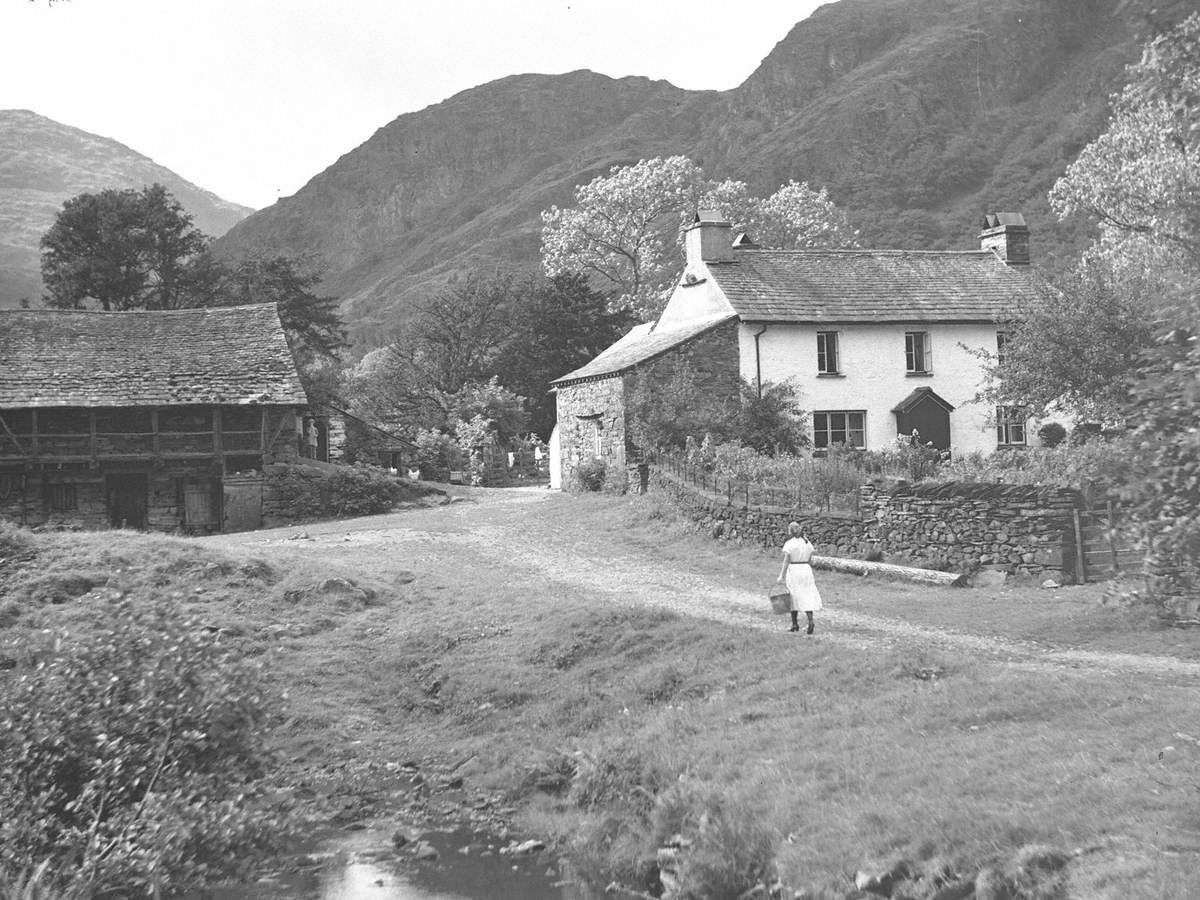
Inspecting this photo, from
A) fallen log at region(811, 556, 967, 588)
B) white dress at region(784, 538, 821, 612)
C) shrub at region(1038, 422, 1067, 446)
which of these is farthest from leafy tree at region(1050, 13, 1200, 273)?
white dress at region(784, 538, 821, 612)

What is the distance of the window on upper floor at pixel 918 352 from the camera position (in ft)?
121

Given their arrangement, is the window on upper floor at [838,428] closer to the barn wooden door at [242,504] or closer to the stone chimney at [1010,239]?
the stone chimney at [1010,239]

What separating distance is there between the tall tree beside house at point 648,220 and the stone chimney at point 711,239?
24.3m

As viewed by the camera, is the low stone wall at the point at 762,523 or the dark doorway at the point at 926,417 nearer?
the low stone wall at the point at 762,523

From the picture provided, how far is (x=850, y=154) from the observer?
142250 millimetres

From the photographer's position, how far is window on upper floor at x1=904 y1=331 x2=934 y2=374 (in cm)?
3691

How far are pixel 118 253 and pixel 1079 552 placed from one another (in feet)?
173

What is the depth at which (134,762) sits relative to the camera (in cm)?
1223

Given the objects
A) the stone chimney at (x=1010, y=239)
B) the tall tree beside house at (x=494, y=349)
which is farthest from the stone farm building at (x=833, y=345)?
the tall tree beside house at (x=494, y=349)

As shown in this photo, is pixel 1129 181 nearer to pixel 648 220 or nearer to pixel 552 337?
pixel 552 337

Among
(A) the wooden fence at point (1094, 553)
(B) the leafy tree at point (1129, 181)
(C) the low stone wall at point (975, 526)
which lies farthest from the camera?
(B) the leafy tree at point (1129, 181)

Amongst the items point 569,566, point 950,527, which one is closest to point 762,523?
point 569,566

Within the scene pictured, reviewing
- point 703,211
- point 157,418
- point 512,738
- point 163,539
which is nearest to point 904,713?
point 512,738

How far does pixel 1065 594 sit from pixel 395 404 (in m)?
46.0
